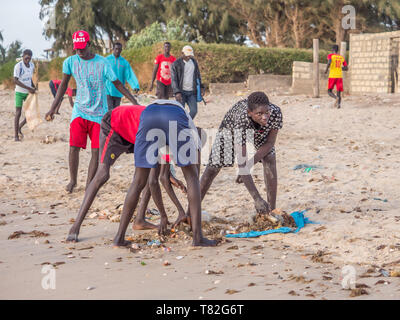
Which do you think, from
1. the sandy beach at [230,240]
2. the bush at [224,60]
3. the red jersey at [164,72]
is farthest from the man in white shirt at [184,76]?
the bush at [224,60]

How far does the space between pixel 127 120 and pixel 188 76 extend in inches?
226

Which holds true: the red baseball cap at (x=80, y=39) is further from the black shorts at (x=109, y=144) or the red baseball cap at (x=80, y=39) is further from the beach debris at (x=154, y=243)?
the beach debris at (x=154, y=243)

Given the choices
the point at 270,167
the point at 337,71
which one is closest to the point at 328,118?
the point at 337,71

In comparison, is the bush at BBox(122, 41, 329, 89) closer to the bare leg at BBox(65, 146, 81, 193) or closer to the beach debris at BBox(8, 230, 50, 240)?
the bare leg at BBox(65, 146, 81, 193)

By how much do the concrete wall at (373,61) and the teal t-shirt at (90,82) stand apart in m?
12.9

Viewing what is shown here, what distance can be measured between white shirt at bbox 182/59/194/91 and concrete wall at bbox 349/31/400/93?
9.03 meters

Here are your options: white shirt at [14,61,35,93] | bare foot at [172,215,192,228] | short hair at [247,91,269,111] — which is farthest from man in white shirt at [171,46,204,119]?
short hair at [247,91,269,111]

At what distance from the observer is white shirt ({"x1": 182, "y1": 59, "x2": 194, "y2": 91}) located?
1033cm

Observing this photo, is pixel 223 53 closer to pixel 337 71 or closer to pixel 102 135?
pixel 337 71

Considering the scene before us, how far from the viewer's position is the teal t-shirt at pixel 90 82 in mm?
6230

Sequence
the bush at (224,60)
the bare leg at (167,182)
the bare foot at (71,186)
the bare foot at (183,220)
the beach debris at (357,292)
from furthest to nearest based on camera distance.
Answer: the bush at (224,60) → the bare foot at (71,186) → the bare leg at (167,182) → the bare foot at (183,220) → the beach debris at (357,292)

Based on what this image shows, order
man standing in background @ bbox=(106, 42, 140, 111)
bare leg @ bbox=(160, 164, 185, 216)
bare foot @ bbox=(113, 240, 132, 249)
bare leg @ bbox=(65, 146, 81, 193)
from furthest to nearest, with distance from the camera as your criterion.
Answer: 1. man standing in background @ bbox=(106, 42, 140, 111)
2. bare leg @ bbox=(65, 146, 81, 193)
3. bare leg @ bbox=(160, 164, 185, 216)
4. bare foot @ bbox=(113, 240, 132, 249)

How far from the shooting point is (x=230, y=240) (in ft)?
16.0

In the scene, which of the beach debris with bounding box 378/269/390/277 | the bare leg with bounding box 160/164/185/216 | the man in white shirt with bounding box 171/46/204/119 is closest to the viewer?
the beach debris with bounding box 378/269/390/277
